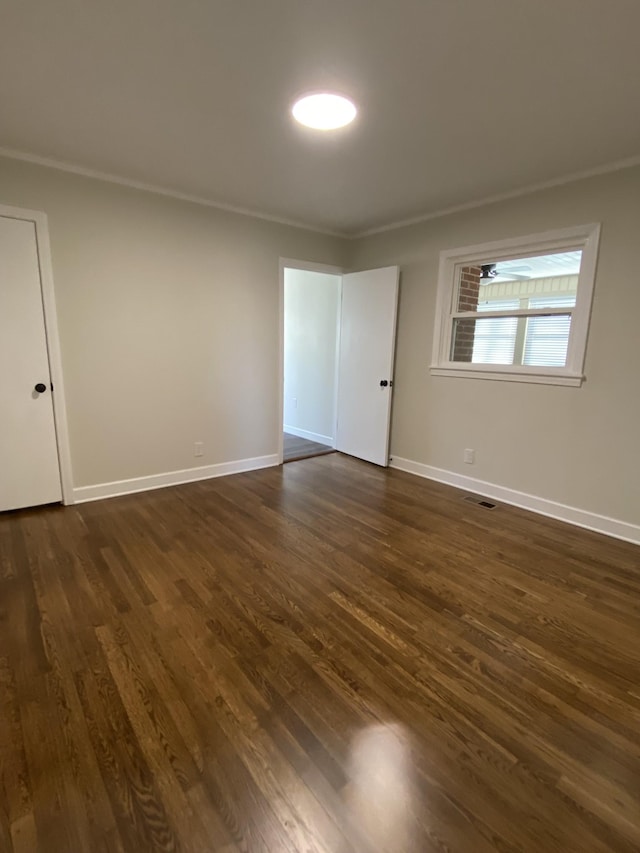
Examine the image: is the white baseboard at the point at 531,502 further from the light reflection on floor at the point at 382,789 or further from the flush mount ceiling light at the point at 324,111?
the flush mount ceiling light at the point at 324,111

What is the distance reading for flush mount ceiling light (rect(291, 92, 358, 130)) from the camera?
2066 millimetres

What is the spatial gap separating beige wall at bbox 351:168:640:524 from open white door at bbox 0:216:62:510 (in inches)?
126

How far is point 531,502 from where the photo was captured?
11.3 ft

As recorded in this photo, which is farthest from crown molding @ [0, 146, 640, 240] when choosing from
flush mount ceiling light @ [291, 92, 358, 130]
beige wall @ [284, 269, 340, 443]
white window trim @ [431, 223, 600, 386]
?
flush mount ceiling light @ [291, 92, 358, 130]

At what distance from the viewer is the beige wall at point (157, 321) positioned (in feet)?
10.2

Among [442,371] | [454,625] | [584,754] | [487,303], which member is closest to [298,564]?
[454,625]

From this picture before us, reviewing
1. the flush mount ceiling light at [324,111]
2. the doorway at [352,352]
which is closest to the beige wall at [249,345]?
the doorway at [352,352]

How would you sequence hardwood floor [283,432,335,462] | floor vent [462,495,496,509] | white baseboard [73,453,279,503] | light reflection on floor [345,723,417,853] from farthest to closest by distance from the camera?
hardwood floor [283,432,335,462]
floor vent [462,495,496,509]
white baseboard [73,453,279,503]
light reflection on floor [345,723,417,853]

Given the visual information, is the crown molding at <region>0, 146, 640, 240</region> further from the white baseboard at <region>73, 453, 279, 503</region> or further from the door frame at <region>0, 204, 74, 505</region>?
the white baseboard at <region>73, 453, 279, 503</region>

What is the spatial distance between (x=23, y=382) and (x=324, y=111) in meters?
2.72

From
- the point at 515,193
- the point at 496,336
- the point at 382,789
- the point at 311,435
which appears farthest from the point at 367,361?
the point at 382,789

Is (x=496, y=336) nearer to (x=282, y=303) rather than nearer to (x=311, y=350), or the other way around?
(x=282, y=303)

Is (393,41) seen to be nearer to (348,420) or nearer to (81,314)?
(81,314)

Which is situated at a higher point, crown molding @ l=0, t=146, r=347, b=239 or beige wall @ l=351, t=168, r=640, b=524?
crown molding @ l=0, t=146, r=347, b=239
